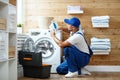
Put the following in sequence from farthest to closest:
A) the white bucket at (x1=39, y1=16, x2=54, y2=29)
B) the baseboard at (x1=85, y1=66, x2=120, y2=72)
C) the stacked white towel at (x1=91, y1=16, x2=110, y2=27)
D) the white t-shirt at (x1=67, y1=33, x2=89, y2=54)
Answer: the baseboard at (x1=85, y1=66, x2=120, y2=72) < the stacked white towel at (x1=91, y1=16, x2=110, y2=27) < the white bucket at (x1=39, y1=16, x2=54, y2=29) < the white t-shirt at (x1=67, y1=33, x2=89, y2=54)

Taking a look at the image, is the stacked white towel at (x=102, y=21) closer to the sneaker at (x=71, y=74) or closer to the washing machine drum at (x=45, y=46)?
the washing machine drum at (x=45, y=46)

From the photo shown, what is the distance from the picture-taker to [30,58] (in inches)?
167

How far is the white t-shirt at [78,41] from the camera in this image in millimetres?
4430

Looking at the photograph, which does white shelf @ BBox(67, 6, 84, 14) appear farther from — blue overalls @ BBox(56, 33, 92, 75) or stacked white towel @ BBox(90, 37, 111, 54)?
blue overalls @ BBox(56, 33, 92, 75)

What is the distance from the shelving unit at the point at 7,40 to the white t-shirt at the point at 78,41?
1108 millimetres

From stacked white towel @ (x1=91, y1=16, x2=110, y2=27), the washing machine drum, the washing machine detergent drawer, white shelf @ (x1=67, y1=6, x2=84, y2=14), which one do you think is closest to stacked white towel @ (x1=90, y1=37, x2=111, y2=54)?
stacked white towel @ (x1=91, y1=16, x2=110, y2=27)

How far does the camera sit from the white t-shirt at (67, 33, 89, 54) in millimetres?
4430

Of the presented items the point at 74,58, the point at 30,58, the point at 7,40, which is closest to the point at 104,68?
the point at 74,58

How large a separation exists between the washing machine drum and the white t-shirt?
618 mm

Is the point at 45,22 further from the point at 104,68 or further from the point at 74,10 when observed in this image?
the point at 104,68

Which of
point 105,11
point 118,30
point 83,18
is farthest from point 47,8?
point 118,30

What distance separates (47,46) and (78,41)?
81 cm

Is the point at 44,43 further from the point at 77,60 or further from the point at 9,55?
the point at 9,55

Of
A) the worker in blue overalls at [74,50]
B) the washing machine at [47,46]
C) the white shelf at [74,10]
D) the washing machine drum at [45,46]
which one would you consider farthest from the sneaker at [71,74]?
the white shelf at [74,10]
